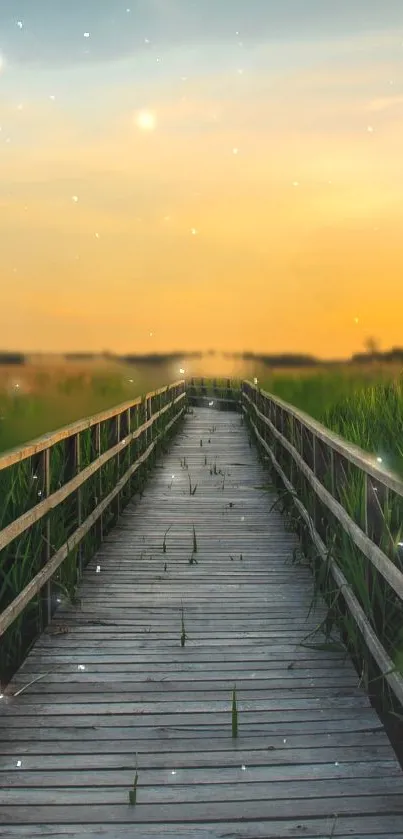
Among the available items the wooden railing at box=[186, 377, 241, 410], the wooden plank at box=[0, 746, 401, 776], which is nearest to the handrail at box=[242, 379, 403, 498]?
the wooden plank at box=[0, 746, 401, 776]

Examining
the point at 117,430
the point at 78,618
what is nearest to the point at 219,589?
the point at 78,618

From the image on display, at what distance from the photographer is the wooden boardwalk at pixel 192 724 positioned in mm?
2852

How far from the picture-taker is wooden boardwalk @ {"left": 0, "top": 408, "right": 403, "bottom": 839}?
285 cm

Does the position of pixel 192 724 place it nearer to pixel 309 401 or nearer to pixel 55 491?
pixel 55 491

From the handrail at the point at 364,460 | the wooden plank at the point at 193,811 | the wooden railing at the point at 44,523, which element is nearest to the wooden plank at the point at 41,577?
the wooden railing at the point at 44,523

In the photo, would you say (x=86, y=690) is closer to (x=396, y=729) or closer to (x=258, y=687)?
(x=258, y=687)

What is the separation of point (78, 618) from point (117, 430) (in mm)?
3484

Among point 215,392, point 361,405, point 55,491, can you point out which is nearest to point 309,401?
point 361,405

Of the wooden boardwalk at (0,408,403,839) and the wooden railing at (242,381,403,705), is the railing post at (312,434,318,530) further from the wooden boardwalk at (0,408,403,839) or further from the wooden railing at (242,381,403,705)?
the wooden boardwalk at (0,408,403,839)

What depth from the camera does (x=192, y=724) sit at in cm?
358

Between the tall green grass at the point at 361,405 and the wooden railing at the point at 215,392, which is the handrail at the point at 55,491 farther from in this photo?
the wooden railing at the point at 215,392

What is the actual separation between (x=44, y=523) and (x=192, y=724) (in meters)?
1.70

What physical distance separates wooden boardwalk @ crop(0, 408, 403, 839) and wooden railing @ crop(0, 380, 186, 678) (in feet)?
0.56

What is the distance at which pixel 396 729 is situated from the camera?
3371 millimetres
